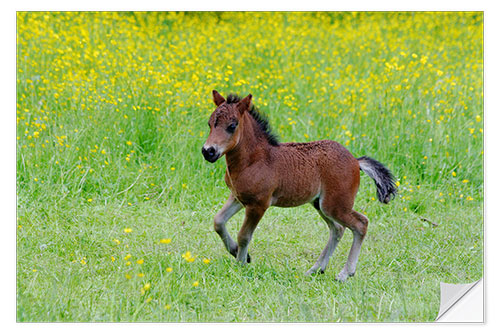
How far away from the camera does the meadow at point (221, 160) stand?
15.8 feet

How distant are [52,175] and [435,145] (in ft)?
13.3

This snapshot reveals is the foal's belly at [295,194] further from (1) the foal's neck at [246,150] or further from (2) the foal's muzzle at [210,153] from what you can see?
(2) the foal's muzzle at [210,153]

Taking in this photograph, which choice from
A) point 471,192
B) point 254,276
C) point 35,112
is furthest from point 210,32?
point 254,276

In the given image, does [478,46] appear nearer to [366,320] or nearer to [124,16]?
[124,16]

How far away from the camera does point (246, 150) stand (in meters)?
5.09

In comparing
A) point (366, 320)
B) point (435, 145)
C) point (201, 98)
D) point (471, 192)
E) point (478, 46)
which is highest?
point (478, 46)

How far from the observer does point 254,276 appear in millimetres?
5129

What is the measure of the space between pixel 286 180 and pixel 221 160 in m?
2.19

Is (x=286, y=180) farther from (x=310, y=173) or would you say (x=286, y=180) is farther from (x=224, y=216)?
(x=224, y=216)

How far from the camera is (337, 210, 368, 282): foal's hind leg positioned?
5.18m

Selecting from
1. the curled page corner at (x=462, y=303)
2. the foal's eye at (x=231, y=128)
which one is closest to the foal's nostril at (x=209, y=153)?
the foal's eye at (x=231, y=128)

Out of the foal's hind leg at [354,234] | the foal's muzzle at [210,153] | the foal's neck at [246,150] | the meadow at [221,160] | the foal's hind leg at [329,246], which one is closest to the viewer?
the foal's muzzle at [210,153]

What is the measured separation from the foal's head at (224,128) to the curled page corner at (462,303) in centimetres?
187

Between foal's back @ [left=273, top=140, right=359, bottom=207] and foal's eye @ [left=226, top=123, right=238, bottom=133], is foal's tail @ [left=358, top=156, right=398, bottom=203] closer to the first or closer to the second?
foal's back @ [left=273, top=140, right=359, bottom=207]
